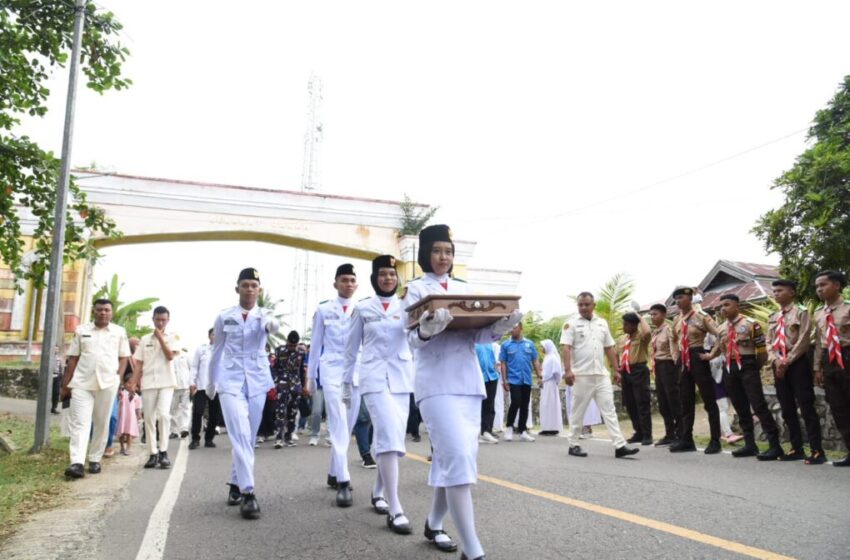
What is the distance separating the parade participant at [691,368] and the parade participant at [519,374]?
299 cm

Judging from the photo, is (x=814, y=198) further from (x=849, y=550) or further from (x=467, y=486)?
(x=467, y=486)

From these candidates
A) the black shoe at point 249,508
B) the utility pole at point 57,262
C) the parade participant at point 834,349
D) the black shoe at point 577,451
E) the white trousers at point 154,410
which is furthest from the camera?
the utility pole at point 57,262

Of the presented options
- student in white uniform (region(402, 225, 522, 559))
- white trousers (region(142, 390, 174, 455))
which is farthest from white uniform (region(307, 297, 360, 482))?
white trousers (region(142, 390, 174, 455))

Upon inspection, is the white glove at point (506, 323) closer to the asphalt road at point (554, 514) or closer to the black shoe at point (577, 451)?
the asphalt road at point (554, 514)

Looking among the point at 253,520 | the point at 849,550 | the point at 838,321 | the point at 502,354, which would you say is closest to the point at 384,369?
the point at 253,520

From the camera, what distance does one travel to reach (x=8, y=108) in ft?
34.1

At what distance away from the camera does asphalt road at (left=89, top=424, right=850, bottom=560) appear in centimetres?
422

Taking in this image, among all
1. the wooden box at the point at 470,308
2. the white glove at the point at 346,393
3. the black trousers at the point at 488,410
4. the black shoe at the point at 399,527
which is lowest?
the black shoe at the point at 399,527

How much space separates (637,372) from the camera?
11.3 m

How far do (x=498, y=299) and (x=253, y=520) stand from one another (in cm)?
275

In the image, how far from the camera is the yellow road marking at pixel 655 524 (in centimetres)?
392

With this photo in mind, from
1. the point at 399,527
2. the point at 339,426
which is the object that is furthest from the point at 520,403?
the point at 399,527

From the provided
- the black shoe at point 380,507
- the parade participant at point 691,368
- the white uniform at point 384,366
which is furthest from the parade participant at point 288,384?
the white uniform at point 384,366

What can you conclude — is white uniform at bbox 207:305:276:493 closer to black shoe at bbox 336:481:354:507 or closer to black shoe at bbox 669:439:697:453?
black shoe at bbox 336:481:354:507
